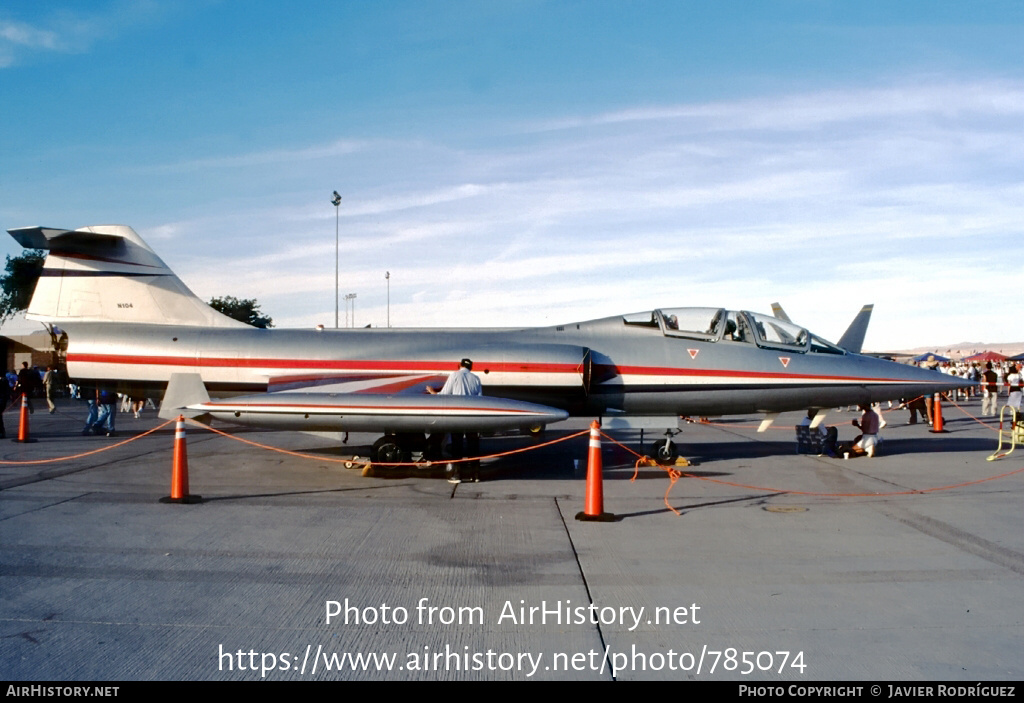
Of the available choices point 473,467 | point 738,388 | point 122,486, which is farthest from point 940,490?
point 122,486

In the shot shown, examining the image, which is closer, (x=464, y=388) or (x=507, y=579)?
(x=507, y=579)

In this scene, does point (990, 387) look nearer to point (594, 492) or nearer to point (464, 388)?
point (464, 388)

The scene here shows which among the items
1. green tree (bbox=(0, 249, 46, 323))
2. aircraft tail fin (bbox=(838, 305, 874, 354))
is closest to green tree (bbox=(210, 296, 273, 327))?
green tree (bbox=(0, 249, 46, 323))

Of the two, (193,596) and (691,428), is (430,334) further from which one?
(691,428)

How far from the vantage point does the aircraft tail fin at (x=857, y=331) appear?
27703 millimetres

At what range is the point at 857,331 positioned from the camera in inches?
1111

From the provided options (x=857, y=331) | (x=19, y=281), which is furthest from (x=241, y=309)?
(x=857, y=331)

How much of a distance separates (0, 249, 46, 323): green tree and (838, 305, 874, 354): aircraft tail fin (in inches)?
1794

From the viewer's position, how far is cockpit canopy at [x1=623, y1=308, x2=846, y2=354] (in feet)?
37.5

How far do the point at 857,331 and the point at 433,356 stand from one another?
74.6 ft

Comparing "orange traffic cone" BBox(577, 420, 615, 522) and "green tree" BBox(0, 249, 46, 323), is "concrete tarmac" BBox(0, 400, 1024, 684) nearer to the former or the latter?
"orange traffic cone" BBox(577, 420, 615, 522)

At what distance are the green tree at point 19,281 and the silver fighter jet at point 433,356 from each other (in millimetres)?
39700

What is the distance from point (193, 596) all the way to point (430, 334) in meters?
7.18

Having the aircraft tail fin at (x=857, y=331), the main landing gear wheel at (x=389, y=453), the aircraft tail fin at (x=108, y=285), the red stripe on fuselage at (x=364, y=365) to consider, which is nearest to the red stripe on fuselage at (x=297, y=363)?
the red stripe on fuselage at (x=364, y=365)
